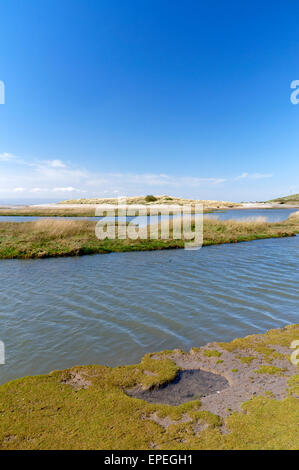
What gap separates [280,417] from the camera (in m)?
5.18

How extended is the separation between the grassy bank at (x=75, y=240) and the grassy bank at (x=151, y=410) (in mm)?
16267

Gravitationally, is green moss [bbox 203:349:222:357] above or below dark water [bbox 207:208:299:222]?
below

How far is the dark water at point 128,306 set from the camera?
8.36m

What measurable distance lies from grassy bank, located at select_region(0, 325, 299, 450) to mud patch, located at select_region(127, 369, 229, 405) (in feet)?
0.56

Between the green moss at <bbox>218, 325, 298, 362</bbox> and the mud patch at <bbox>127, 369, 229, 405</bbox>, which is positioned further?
the green moss at <bbox>218, 325, 298, 362</bbox>

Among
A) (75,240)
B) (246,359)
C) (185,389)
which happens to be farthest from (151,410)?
(75,240)

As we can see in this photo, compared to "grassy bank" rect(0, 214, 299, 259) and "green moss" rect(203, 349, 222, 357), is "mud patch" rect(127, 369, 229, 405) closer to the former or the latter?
"green moss" rect(203, 349, 222, 357)

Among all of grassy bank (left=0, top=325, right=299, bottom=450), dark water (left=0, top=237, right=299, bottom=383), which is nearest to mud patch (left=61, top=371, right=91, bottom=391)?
grassy bank (left=0, top=325, right=299, bottom=450)

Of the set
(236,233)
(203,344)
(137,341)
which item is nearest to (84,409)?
(137,341)

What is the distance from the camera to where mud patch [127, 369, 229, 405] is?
6.12 metres

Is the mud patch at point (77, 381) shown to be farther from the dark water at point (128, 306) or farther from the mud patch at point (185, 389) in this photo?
the mud patch at point (185, 389)

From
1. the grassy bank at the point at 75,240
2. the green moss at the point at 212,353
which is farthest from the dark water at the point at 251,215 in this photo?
the green moss at the point at 212,353
